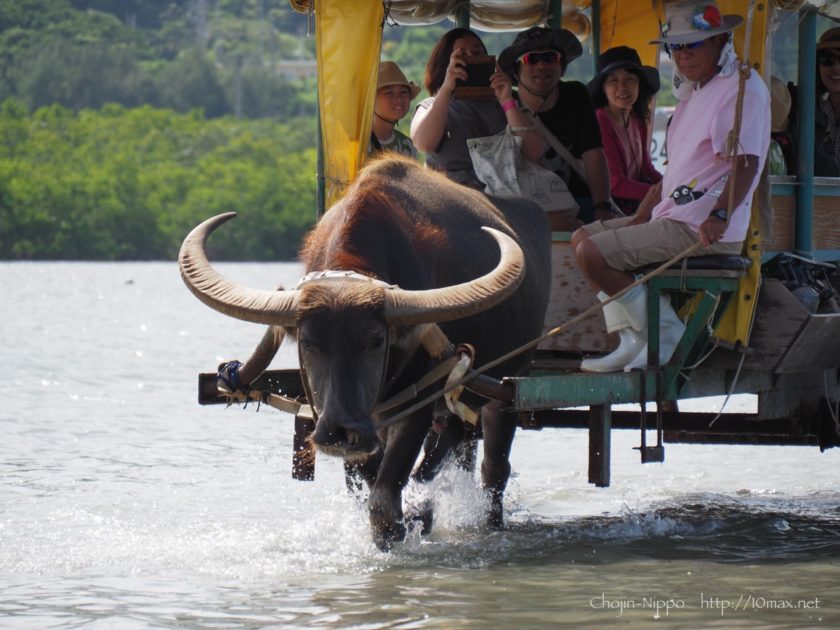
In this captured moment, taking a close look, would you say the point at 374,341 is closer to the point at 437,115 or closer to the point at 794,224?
the point at 437,115

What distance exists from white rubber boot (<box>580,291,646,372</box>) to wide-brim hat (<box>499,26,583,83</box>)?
62.1 inches

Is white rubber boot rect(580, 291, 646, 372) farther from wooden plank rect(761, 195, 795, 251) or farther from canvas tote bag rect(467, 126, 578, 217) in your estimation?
canvas tote bag rect(467, 126, 578, 217)

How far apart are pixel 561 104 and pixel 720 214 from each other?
5.74 ft

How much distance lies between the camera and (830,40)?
8.29 meters

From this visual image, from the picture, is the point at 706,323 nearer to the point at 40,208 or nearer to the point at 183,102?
the point at 40,208

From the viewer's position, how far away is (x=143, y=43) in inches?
Result: 4449

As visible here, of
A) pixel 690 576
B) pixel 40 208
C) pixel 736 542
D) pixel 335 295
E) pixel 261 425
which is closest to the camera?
pixel 335 295

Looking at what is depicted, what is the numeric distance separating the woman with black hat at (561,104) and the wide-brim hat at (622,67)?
462 mm

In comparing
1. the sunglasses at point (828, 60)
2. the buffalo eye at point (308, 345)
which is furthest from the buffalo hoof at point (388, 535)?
the sunglasses at point (828, 60)

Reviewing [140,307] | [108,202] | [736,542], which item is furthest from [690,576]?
[108,202]

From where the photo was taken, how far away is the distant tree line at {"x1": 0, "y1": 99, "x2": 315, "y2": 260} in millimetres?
72000

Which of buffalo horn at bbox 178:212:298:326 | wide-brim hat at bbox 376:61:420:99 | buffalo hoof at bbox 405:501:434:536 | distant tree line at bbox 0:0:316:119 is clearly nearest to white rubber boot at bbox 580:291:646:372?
buffalo hoof at bbox 405:501:434:536

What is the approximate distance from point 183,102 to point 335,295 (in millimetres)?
98557

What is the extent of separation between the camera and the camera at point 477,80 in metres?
8.38
